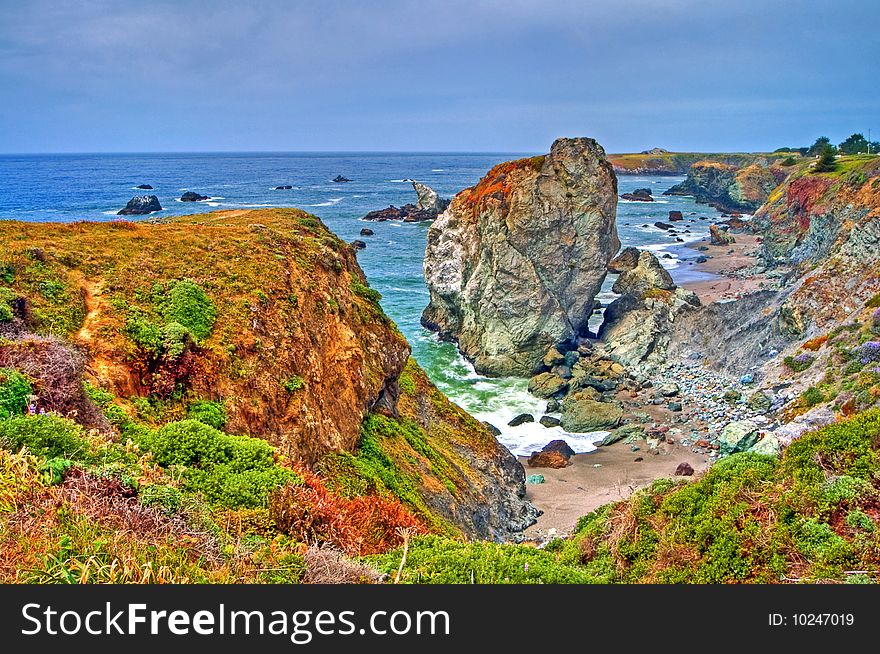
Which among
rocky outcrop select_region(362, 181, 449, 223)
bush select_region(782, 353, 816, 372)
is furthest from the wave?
bush select_region(782, 353, 816, 372)

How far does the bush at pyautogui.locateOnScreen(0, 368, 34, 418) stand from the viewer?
8.05 meters

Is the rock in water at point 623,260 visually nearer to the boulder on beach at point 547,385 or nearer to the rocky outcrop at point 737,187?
the boulder on beach at point 547,385

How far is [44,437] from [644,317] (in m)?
43.1

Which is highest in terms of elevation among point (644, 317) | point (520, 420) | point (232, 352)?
point (232, 352)

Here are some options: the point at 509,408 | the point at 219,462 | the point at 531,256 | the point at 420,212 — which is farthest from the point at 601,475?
the point at 420,212

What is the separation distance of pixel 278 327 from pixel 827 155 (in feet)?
282

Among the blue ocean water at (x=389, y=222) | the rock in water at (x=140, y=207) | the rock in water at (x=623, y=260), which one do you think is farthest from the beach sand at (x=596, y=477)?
the rock in water at (x=140, y=207)

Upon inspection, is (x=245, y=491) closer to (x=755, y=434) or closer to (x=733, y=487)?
(x=733, y=487)

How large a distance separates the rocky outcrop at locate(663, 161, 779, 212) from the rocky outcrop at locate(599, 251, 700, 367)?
8083 cm

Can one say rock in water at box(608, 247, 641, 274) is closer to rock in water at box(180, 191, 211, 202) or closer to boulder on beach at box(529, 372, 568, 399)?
boulder on beach at box(529, 372, 568, 399)

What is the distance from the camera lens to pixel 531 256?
45.2 metres

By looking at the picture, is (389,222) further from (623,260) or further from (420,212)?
(623,260)

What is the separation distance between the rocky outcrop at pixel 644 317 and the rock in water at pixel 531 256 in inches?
108

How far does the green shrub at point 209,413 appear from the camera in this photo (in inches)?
464
